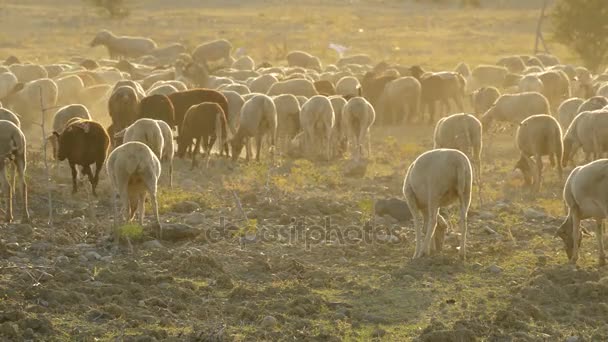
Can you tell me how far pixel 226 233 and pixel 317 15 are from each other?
170 feet

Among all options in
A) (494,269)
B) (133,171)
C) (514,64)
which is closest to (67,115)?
(133,171)

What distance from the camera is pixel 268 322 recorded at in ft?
31.6

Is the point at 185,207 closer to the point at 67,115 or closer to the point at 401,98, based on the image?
the point at 67,115

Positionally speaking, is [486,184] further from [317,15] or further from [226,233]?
[317,15]

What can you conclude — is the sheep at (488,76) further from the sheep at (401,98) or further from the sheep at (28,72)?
the sheep at (28,72)

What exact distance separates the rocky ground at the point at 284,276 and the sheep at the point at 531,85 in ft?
33.5

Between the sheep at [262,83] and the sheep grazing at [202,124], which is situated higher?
the sheep grazing at [202,124]

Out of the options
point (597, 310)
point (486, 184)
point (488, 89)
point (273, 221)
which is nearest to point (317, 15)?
point (488, 89)

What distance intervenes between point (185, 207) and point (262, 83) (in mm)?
11835

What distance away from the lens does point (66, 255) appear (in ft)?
38.6

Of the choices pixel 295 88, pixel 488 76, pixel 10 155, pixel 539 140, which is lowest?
pixel 488 76

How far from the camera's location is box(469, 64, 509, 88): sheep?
31953 millimetres

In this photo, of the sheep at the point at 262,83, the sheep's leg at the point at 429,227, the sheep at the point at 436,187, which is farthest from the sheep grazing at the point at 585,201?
the sheep at the point at 262,83

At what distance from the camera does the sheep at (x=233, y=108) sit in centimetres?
2167
